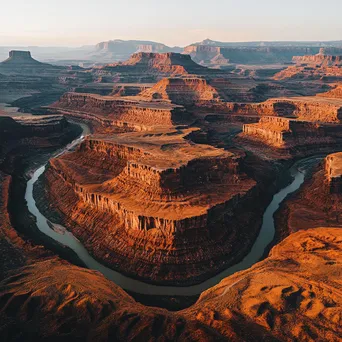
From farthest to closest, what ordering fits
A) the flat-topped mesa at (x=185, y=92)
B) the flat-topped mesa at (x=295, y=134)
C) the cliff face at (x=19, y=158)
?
1. the flat-topped mesa at (x=185, y=92)
2. the flat-topped mesa at (x=295, y=134)
3. the cliff face at (x=19, y=158)

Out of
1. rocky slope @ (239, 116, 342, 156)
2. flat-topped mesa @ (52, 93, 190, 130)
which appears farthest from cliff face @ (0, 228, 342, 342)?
flat-topped mesa @ (52, 93, 190, 130)

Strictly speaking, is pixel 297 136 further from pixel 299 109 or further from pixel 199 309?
pixel 199 309

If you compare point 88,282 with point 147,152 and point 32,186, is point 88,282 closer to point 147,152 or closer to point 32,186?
point 147,152

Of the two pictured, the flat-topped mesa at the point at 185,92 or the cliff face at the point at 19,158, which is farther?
the flat-topped mesa at the point at 185,92

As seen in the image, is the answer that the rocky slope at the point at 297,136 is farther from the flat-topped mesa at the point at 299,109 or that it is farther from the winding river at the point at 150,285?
the winding river at the point at 150,285

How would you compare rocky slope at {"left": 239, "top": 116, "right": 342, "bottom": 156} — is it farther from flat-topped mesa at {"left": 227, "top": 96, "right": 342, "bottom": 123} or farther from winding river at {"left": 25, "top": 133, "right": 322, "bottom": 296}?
winding river at {"left": 25, "top": 133, "right": 322, "bottom": 296}

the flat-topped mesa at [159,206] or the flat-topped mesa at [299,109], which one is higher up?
the flat-topped mesa at [299,109]

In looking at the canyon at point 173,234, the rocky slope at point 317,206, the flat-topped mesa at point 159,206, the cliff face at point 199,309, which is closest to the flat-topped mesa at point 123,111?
the canyon at point 173,234

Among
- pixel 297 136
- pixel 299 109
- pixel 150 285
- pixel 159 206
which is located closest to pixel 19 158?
pixel 159 206
